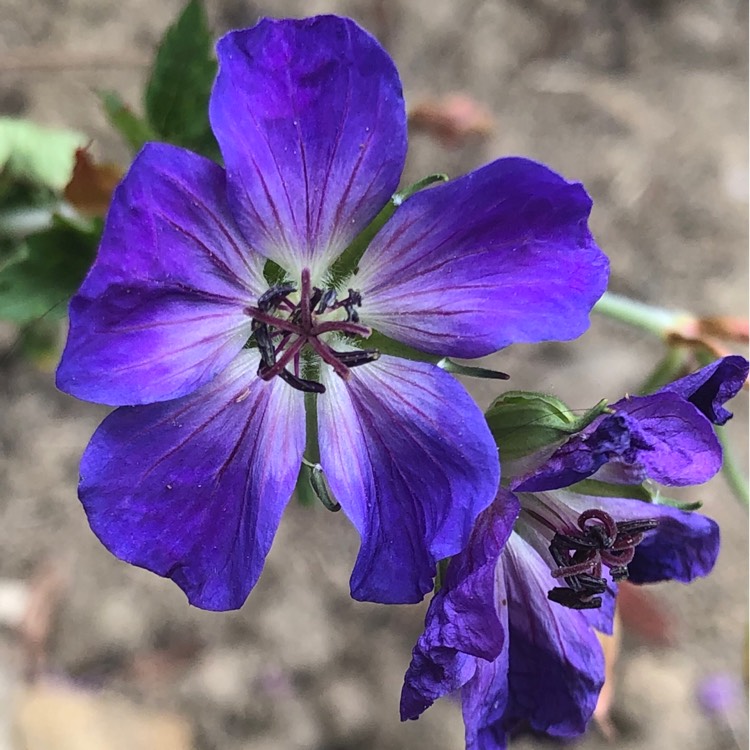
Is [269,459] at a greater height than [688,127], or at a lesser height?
greater

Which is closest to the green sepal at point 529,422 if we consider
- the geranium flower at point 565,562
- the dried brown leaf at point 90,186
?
the geranium flower at point 565,562

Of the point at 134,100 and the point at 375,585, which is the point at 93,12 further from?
the point at 375,585

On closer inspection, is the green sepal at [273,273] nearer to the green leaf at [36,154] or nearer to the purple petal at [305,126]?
the purple petal at [305,126]

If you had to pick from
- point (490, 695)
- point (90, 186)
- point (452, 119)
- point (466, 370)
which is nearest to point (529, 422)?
point (466, 370)

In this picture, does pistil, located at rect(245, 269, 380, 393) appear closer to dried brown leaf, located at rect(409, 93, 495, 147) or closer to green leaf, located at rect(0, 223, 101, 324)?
green leaf, located at rect(0, 223, 101, 324)

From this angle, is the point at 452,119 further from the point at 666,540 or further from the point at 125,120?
the point at 666,540

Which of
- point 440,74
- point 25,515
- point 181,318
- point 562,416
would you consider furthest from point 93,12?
point 562,416

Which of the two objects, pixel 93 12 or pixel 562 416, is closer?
pixel 562 416
